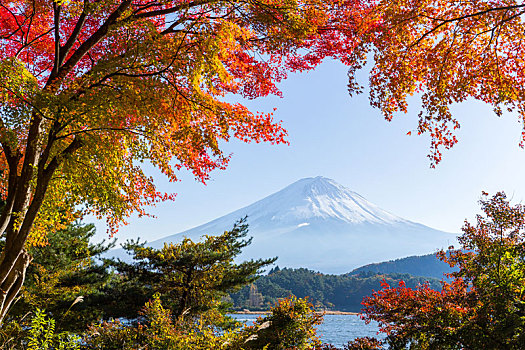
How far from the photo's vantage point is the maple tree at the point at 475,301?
438 centimetres

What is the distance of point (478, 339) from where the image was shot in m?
4.55

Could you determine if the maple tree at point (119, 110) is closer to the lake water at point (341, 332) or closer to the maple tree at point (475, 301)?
the maple tree at point (475, 301)

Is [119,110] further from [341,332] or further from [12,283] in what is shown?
[341,332]

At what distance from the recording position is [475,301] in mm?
5258

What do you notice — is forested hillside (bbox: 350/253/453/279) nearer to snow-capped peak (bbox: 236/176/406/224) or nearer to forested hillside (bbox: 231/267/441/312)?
forested hillside (bbox: 231/267/441/312)

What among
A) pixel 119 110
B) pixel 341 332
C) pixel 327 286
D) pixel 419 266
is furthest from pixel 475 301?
pixel 419 266

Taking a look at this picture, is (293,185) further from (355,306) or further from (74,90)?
(74,90)

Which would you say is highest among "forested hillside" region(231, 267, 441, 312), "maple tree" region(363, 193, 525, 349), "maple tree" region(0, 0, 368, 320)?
"maple tree" region(0, 0, 368, 320)

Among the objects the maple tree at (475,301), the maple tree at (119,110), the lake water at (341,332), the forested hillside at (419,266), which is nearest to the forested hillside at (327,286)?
the lake water at (341,332)

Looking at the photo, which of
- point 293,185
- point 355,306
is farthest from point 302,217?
point 355,306

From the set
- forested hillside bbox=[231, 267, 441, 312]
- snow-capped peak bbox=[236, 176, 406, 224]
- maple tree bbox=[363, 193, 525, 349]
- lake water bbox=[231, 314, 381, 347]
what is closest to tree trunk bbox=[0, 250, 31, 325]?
maple tree bbox=[363, 193, 525, 349]

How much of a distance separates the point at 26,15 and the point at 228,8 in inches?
116

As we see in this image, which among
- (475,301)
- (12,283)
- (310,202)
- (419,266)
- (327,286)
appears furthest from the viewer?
(310,202)

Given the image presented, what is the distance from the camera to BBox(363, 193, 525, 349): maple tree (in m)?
4.38
